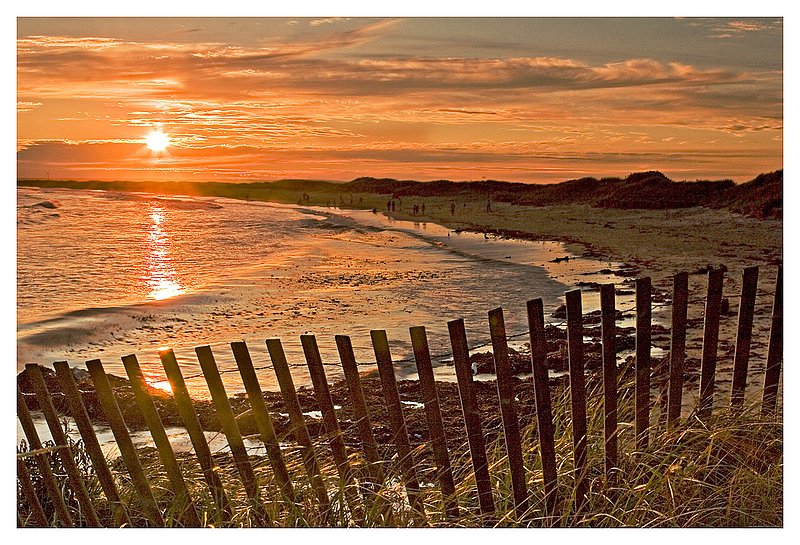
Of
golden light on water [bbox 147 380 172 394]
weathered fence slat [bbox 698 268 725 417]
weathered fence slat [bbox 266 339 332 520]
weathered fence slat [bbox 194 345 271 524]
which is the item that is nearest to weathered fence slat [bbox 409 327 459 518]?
weathered fence slat [bbox 266 339 332 520]

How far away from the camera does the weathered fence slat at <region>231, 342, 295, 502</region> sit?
3084 millimetres

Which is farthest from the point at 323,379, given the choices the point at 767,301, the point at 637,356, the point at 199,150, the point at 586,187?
the point at 767,301

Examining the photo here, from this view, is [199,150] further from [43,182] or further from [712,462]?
[712,462]

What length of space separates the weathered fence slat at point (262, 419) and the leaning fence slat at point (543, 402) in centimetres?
97

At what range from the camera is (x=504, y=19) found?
157 inches

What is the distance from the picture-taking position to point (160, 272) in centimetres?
408

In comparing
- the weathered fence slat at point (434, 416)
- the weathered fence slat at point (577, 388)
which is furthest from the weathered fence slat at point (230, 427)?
the weathered fence slat at point (577, 388)

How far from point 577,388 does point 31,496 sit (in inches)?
87.3

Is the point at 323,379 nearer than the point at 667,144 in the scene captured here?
Yes

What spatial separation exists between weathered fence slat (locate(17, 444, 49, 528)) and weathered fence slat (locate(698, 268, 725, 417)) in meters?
2.71

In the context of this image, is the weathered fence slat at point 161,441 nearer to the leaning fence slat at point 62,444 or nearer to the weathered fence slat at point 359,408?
the leaning fence slat at point 62,444

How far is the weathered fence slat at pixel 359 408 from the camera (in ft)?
10.2

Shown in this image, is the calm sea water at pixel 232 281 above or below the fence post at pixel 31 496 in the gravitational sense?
above

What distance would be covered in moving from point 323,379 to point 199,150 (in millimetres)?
1494
